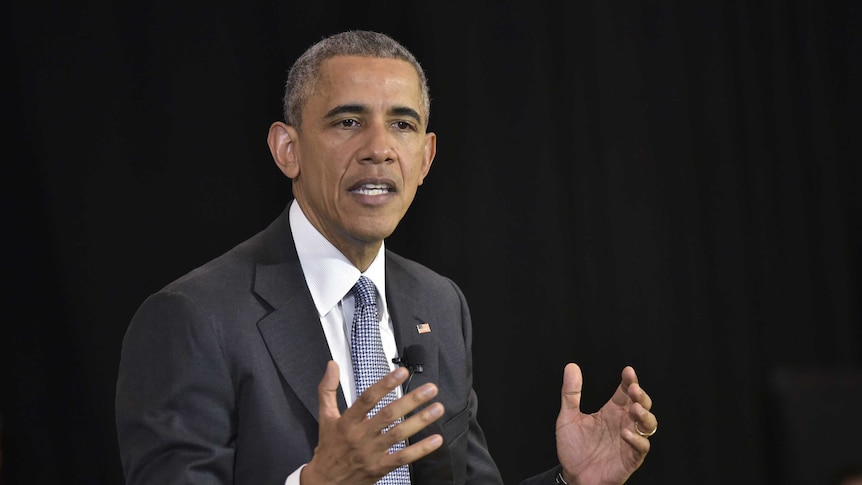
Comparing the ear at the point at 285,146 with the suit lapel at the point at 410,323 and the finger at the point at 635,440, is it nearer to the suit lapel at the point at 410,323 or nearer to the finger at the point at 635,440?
the suit lapel at the point at 410,323

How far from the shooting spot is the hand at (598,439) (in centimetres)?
218

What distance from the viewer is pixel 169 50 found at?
10.5 feet

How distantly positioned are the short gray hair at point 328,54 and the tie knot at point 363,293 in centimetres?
39

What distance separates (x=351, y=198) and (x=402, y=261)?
378 mm


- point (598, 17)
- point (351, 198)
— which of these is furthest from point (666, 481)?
point (351, 198)

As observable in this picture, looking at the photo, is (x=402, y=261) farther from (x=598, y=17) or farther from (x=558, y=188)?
(x=598, y=17)

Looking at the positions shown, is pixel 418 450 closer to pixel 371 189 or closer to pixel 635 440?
pixel 635 440

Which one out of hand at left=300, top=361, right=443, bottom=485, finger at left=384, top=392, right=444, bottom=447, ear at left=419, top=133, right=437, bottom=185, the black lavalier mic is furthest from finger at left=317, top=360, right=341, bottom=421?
ear at left=419, top=133, right=437, bottom=185

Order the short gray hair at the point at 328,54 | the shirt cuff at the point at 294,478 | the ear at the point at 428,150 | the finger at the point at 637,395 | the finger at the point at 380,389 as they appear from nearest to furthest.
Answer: the finger at the point at 380,389 < the shirt cuff at the point at 294,478 < the finger at the point at 637,395 < the short gray hair at the point at 328,54 < the ear at the point at 428,150

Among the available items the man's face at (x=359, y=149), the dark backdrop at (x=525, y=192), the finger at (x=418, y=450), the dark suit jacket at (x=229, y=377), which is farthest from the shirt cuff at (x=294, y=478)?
the dark backdrop at (x=525, y=192)

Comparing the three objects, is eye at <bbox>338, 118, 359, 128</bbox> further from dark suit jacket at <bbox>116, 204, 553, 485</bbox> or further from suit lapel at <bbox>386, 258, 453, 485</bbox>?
suit lapel at <bbox>386, 258, 453, 485</bbox>

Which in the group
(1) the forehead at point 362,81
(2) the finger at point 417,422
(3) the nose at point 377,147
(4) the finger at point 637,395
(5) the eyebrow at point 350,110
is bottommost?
(4) the finger at point 637,395

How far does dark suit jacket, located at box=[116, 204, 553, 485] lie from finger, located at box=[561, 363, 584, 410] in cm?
28

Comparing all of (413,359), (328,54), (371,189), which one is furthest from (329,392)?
(328,54)
